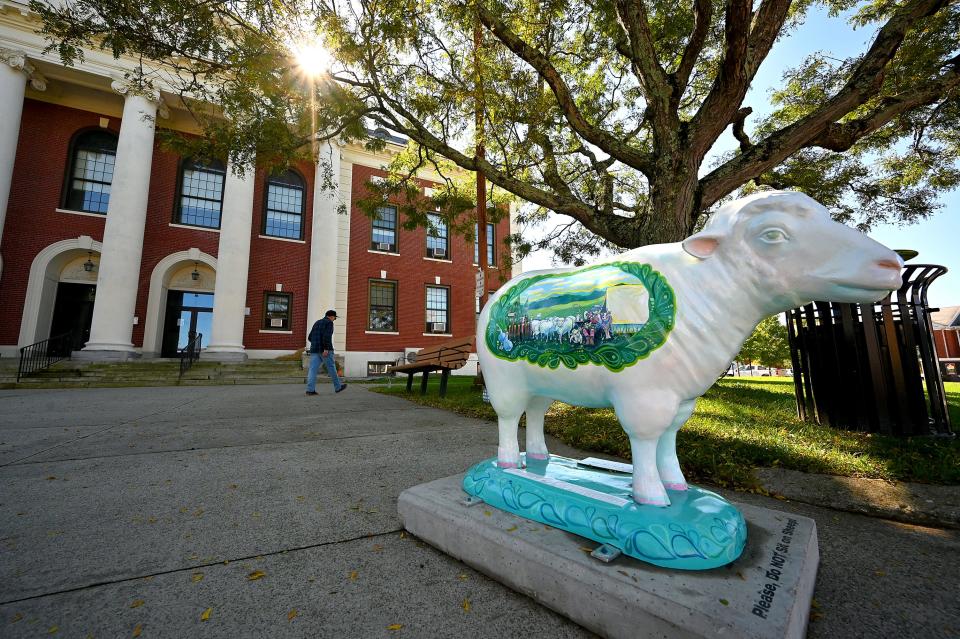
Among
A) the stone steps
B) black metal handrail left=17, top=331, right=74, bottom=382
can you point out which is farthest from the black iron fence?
black metal handrail left=17, top=331, right=74, bottom=382

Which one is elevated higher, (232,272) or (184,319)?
(232,272)

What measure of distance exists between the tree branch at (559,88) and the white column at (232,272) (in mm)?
11573

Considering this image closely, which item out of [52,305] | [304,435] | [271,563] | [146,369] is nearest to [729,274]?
[271,563]

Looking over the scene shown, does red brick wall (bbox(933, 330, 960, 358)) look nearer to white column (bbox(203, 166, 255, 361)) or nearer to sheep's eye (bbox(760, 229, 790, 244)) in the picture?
sheep's eye (bbox(760, 229, 790, 244))

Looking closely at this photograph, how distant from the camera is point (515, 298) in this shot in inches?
82.8

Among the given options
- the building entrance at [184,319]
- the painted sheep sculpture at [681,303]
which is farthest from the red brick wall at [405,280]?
the painted sheep sculpture at [681,303]

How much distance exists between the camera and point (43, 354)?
13.1m

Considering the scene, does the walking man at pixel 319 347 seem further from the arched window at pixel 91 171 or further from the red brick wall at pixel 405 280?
the arched window at pixel 91 171

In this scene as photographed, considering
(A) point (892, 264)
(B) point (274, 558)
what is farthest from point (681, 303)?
(B) point (274, 558)

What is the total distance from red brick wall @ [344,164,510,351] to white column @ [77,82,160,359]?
23.4 feet

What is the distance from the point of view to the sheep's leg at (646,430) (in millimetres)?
1586

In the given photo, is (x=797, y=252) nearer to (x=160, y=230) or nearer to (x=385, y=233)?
(x=385, y=233)

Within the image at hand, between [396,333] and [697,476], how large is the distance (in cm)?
1594

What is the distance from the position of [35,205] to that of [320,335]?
1396cm
